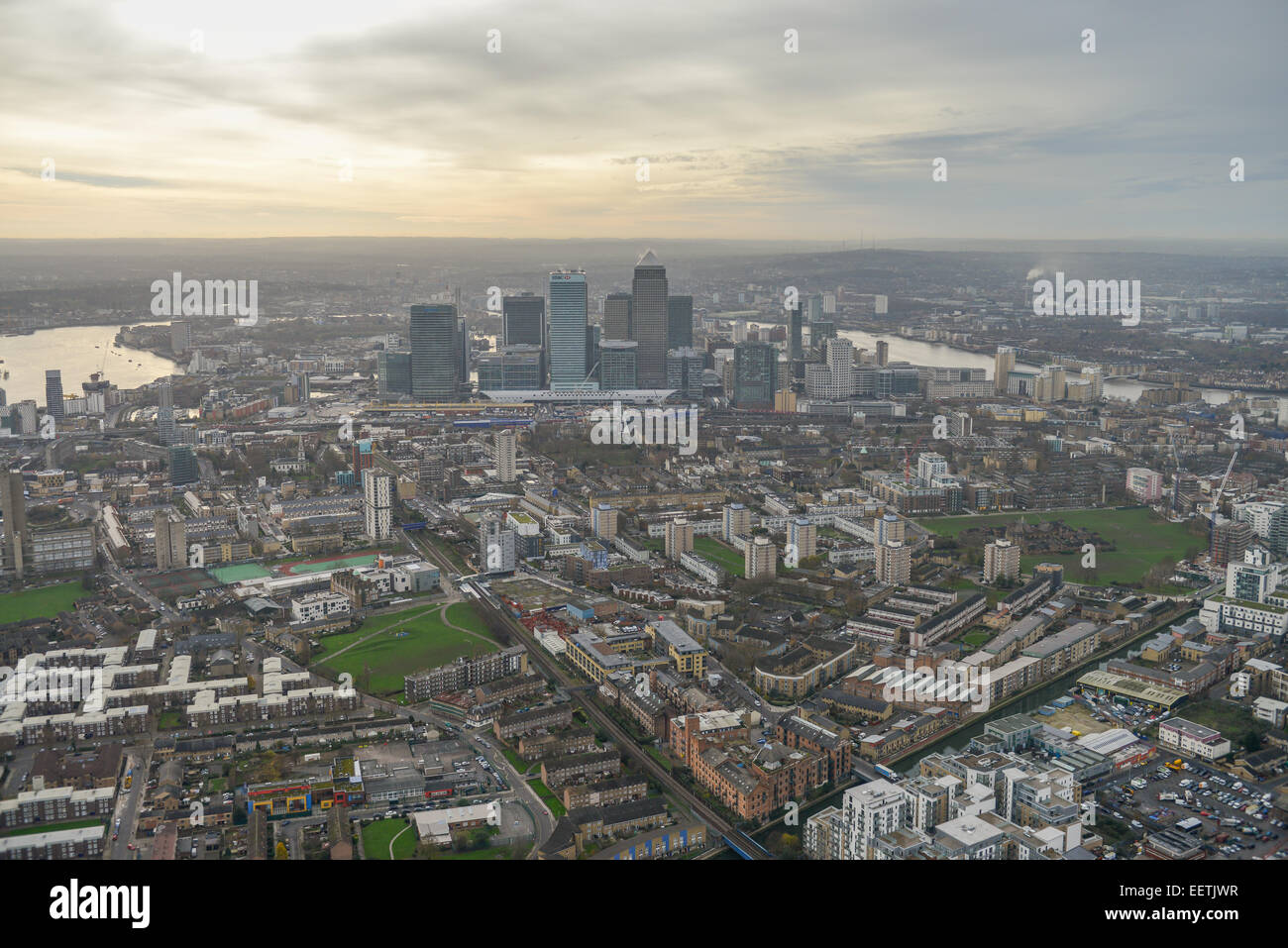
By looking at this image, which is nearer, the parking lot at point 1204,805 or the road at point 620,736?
the parking lot at point 1204,805

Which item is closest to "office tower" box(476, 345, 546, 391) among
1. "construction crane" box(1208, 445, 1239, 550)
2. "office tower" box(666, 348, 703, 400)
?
"office tower" box(666, 348, 703, 400)

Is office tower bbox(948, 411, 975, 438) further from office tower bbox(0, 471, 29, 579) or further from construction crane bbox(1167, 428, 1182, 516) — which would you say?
office tower bbox(0, 471, 29, 579)

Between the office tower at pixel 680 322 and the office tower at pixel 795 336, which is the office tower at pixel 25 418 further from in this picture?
the office tower at pixel 795 336

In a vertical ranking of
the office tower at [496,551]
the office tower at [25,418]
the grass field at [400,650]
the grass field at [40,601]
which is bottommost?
the grass field at [400,650]

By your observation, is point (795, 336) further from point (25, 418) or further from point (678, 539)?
point (25, 418)

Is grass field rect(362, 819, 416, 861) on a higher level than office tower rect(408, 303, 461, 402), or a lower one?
lower

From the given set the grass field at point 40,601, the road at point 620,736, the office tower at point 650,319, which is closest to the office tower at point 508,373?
the office tower at point 650,319

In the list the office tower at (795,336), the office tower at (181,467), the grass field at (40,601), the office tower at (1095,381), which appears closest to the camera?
the grass field at (40,601)
